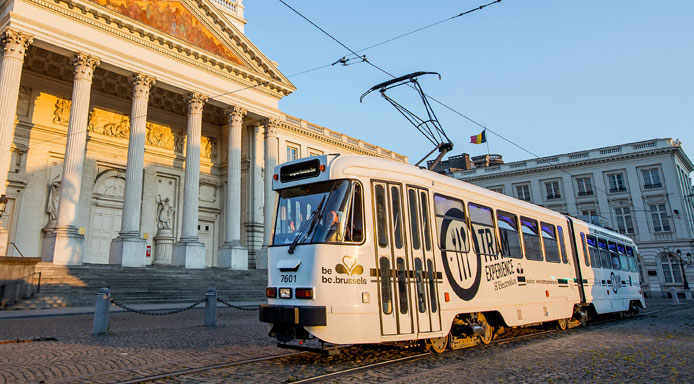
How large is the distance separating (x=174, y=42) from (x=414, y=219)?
72.2ft

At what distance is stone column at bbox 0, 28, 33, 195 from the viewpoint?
58.6ft

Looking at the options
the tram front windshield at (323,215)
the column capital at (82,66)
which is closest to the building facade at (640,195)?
the tram front windshield at (323,215)

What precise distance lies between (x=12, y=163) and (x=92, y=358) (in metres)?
20.9

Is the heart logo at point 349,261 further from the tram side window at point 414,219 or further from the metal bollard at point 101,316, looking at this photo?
the metal bollard at point 101,316

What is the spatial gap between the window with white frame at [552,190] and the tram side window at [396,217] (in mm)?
45429

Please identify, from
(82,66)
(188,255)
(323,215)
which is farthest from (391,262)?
(82,66)

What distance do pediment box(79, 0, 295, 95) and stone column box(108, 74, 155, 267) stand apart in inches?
109

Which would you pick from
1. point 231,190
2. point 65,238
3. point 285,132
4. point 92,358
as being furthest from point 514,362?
point 285,132

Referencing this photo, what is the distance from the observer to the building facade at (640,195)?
134 feet

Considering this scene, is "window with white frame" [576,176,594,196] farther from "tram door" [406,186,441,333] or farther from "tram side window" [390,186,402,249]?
"tram side window" [390,186,402,249]

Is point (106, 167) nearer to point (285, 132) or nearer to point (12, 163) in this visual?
point (12, 163)

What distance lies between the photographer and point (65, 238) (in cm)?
1861

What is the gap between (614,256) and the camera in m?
15.0

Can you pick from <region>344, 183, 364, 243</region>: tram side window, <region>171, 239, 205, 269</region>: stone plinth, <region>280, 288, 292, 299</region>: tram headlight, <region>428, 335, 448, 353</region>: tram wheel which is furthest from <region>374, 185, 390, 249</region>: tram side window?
<region>171, 239, 205, 269</region>: stone plinth
